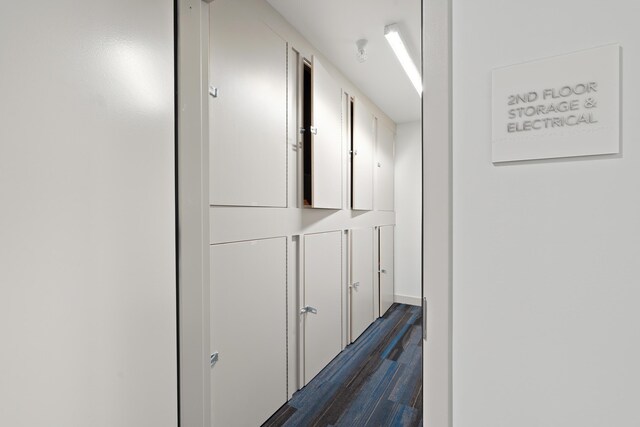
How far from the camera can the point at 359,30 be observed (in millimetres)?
1868

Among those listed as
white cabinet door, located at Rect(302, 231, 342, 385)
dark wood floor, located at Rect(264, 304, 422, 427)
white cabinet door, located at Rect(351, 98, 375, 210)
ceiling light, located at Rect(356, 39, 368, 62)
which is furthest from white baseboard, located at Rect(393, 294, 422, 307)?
ceiling light, located at Rect(356, 39, 368, 62)

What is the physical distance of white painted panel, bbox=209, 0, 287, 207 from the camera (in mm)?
1283

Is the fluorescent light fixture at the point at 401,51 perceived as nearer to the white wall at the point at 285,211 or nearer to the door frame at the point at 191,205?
the white wall at the point at 285,211

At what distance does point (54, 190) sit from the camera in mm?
636

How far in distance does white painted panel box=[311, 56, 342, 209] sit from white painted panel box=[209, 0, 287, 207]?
0.23 meters

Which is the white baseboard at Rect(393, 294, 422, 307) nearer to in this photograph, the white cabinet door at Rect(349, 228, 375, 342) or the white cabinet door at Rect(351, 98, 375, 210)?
the white cabinet door at Rect(349, 228, 375, 342)

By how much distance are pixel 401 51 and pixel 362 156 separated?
38.3 inches

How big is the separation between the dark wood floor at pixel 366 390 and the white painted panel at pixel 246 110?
1.25m
